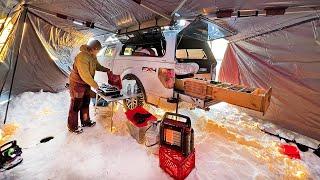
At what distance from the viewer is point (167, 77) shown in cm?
432

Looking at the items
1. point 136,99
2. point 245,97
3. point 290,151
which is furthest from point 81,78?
point 290,151

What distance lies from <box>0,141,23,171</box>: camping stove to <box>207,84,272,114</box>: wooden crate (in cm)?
350

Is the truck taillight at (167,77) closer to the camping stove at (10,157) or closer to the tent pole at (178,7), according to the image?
the tent pole at (178,7)

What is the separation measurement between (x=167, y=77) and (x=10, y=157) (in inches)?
125

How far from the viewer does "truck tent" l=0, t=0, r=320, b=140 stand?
3.39 meters

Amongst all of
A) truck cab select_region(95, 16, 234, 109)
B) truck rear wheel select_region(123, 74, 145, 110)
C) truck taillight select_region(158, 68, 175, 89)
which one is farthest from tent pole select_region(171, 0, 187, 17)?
truck rear wheel select_region(123, 74, 145, 110)

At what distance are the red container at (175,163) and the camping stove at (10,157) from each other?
2352mm

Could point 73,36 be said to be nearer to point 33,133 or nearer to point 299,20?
point 33,133

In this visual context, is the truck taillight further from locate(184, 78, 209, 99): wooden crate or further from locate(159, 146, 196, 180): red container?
locate(159, 146, 196, 180): red container

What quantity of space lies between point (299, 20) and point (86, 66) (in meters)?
4.37

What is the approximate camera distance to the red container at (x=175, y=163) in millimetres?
2789

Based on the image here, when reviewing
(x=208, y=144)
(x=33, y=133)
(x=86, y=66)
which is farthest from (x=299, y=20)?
(x=33, y=133)

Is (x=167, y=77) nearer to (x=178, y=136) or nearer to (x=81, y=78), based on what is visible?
(x=178, y=136)

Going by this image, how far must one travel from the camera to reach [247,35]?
5305 millimetres
